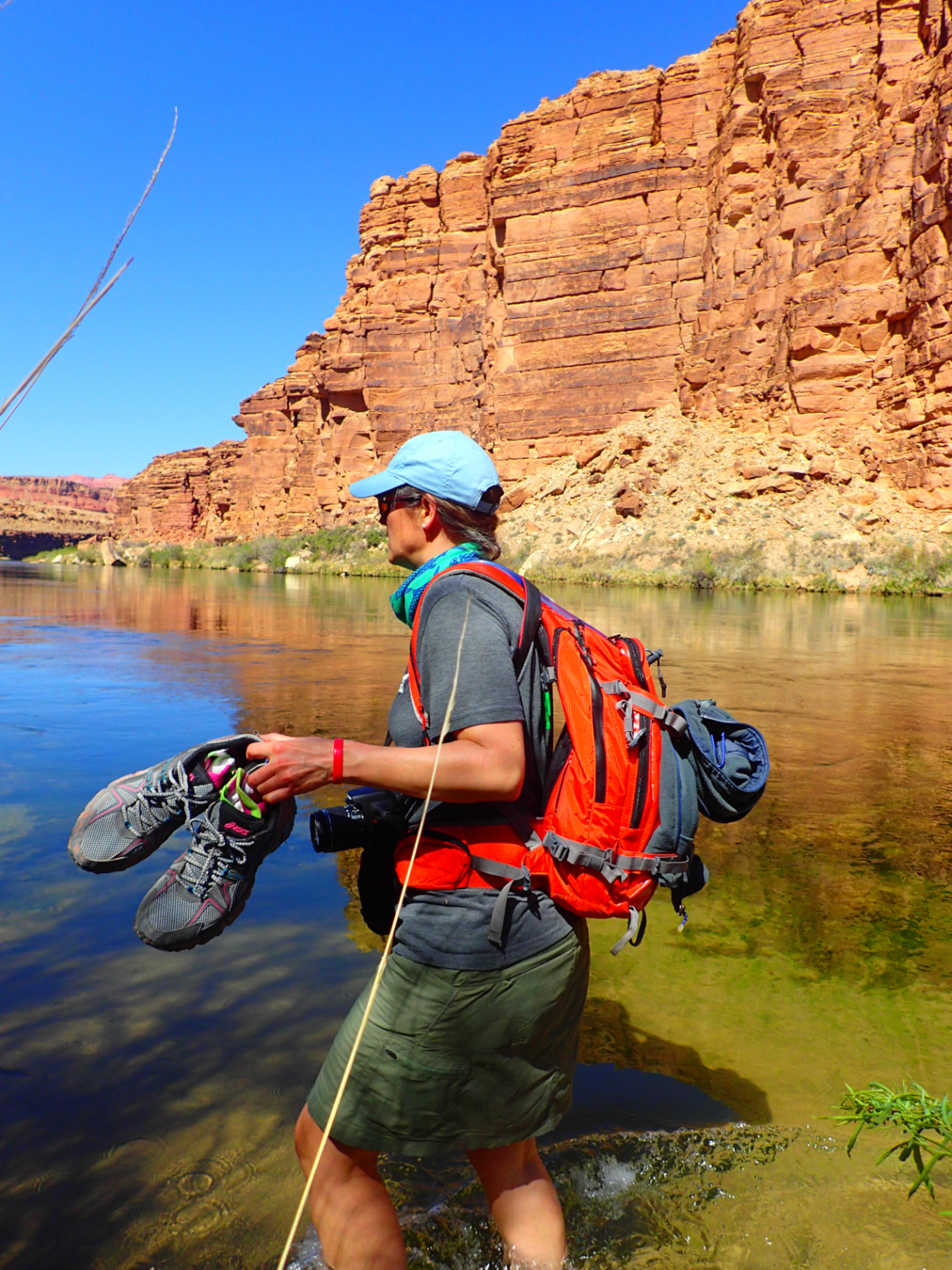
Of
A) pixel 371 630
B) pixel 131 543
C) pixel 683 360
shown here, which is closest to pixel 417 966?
pixel 371 630

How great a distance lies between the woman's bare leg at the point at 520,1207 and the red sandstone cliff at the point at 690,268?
1441 inches

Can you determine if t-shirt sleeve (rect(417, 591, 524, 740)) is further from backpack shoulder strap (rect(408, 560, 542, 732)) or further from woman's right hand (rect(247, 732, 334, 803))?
woman's right hand (rect(247, 732, 334, 803))

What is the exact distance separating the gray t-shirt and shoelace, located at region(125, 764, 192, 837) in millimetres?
435

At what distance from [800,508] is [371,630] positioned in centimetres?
2582

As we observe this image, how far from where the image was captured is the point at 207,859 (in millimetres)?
1742

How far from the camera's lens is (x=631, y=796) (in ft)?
5.69

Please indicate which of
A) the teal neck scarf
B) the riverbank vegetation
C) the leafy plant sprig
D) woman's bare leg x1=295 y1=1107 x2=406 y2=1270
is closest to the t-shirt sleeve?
the teal neck scarf

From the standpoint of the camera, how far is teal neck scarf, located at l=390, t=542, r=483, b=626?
6.06ft

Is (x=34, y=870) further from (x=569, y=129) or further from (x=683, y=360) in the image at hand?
(x=569, y=129)

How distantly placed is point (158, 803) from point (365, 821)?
1.36 ft

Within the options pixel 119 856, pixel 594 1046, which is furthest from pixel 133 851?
pixel 594 1046

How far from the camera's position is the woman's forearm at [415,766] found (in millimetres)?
1618

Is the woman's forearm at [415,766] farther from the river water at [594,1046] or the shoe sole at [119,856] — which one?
the river water at [594,1046]

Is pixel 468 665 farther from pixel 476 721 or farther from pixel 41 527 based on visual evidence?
pixel 41 527
